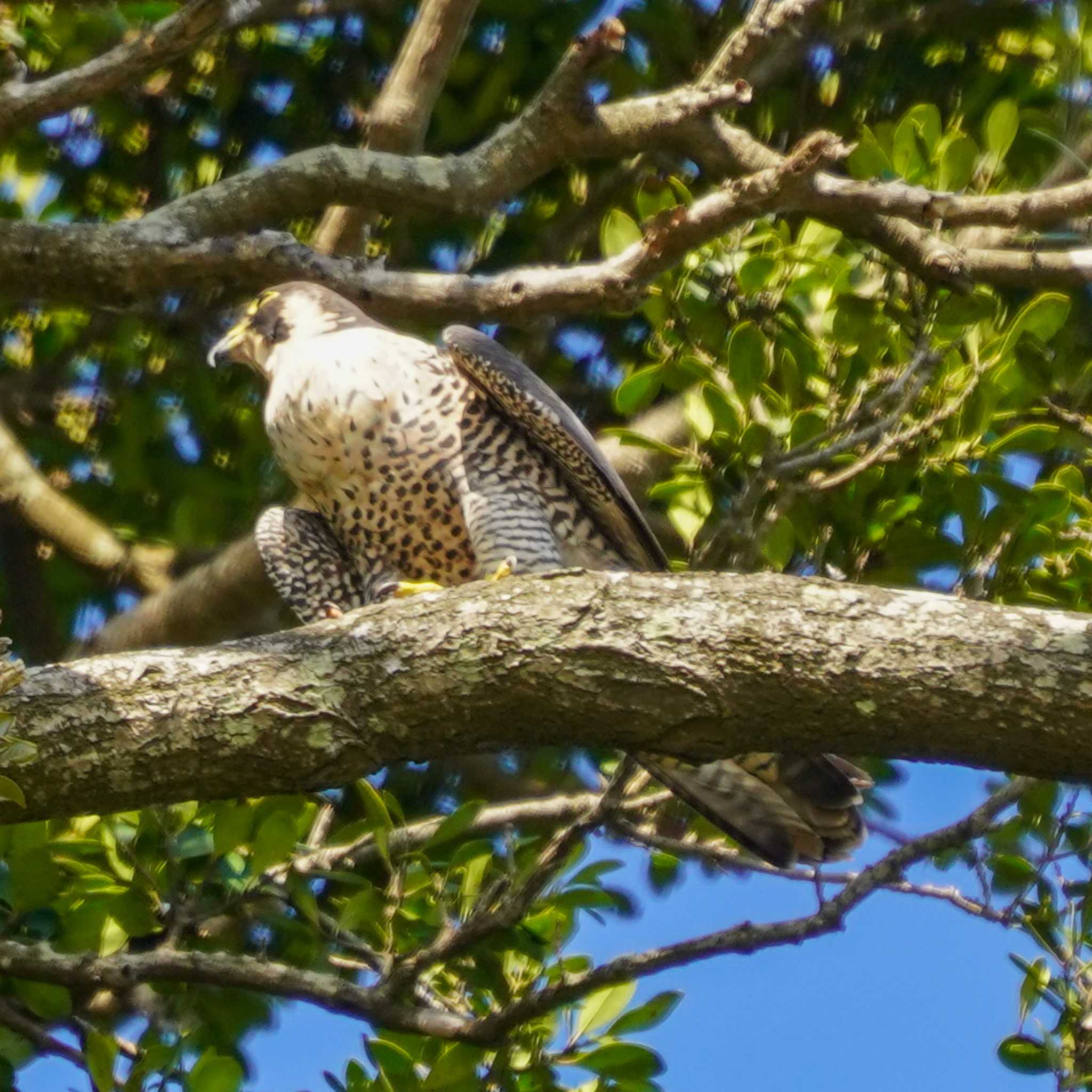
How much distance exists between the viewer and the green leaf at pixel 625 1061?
3.13 meters

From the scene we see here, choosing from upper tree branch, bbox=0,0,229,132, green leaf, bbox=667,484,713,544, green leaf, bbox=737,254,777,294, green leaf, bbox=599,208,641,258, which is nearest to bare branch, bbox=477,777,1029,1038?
green leaf, bbox=667,484,713,544

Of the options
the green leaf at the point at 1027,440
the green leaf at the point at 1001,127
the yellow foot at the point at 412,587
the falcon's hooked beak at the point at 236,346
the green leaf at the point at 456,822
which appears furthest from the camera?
the falcon's hooked beak at the point at 236,346

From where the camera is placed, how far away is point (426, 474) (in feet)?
12.7

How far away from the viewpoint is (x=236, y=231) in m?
3.74

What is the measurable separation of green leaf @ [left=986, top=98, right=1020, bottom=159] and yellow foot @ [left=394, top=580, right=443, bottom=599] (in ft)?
5.12

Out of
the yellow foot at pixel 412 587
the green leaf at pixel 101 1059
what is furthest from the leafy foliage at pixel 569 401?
the yellow foot at pixel 412 587

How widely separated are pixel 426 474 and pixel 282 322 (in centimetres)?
58

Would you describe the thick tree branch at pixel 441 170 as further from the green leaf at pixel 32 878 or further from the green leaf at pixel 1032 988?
the green leaf at pixel 1032 988

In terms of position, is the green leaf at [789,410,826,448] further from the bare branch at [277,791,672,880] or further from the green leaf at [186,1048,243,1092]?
the green leaf at [186,1048,243,1092]

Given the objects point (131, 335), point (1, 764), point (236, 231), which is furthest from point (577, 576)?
point (131, 335)

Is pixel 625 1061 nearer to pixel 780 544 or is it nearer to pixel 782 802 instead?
pixel 782 802

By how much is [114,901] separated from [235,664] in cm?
82

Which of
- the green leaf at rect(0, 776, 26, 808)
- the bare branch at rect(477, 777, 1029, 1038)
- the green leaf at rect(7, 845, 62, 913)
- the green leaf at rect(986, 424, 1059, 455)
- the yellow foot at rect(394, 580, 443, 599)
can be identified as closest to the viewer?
the green leaf at rect(0, 776, 26, 808)

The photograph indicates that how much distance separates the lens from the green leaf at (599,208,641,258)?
375 cm
